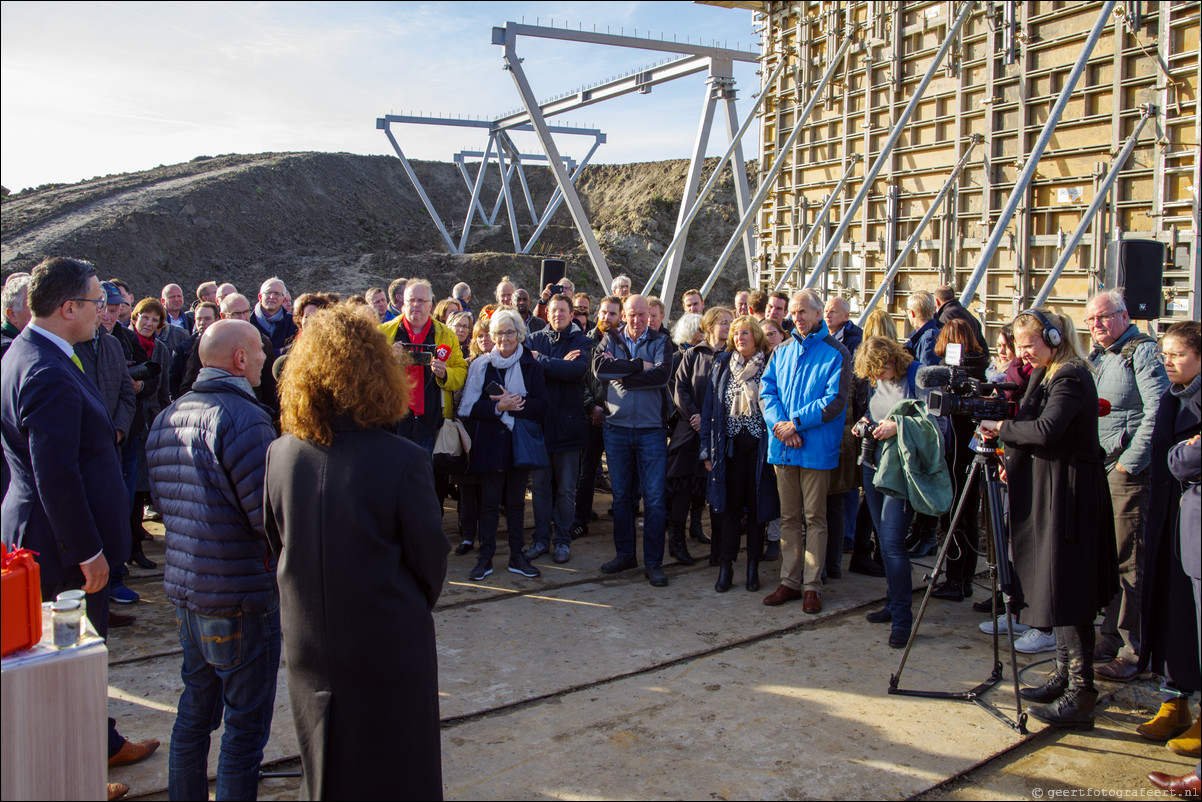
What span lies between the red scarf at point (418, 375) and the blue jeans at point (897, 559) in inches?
128

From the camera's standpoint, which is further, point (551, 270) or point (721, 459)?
point (551, 270)

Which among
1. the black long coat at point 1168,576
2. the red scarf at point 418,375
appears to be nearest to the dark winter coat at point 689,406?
the red scarf at point 418,375

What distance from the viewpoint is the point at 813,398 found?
5.40 metres

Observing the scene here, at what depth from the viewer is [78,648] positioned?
2.45m

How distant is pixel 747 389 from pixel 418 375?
2349 millimetres

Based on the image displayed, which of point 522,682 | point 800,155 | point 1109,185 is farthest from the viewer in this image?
point 800,155

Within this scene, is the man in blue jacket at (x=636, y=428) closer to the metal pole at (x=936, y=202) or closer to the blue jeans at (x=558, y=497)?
the blue jeans at (x=558, y=497)

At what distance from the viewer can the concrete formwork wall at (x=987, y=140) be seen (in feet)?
28.9

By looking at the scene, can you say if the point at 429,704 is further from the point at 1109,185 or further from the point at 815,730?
the point at 1109,185

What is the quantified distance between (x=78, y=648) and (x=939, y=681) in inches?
155

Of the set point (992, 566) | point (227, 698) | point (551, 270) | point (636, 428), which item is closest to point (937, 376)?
point (992, 566)

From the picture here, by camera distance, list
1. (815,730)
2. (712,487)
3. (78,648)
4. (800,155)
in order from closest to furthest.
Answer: (78,648)
(815,730)
(712,487)
(800,155)

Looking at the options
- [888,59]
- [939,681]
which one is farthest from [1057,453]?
[888,59]

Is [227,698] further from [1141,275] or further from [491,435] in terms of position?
[1141,275]
